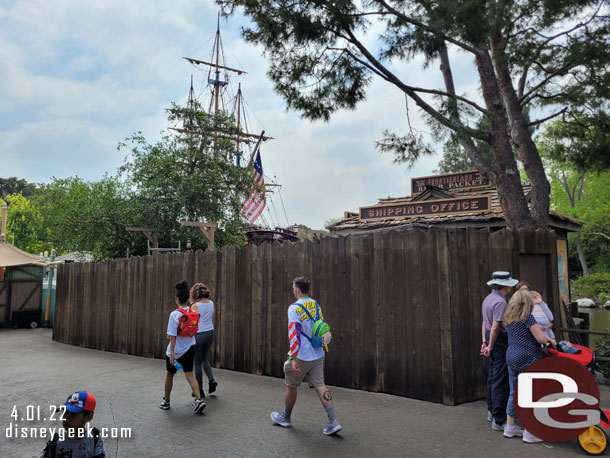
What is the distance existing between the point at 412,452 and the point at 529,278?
4.52 metres

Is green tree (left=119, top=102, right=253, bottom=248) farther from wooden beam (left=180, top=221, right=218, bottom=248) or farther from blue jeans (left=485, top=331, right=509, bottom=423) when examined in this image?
blue jeans (left=485, top=331, right=509, bottom=423)

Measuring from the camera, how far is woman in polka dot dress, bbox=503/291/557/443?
492 cm

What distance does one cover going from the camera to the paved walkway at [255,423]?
15.4 ft

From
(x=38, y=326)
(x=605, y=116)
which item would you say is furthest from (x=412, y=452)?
(x=38, y=326)

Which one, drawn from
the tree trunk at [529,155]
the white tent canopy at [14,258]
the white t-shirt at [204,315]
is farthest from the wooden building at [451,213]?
the white tent canopy at [14,258]

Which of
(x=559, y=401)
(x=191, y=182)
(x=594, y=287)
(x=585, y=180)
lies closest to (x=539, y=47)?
(x=559, y=401)

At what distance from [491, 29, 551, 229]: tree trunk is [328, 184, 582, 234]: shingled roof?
7.28 ft

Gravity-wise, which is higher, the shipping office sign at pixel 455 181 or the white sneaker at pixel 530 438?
the shipping office sign at pixel 455 181

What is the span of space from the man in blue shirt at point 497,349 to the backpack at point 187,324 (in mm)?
3665

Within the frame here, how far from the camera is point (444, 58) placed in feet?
33.5

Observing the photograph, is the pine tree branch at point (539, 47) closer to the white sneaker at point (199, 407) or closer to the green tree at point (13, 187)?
the white sneaker at point (199, 407)

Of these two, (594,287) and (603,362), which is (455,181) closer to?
(603,362)

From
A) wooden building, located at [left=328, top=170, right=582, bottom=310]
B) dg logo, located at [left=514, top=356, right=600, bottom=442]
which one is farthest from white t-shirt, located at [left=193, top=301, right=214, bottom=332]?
wooden building, located at [left=328, top=170, right=582, bottom=310]

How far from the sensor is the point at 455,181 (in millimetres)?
15266
